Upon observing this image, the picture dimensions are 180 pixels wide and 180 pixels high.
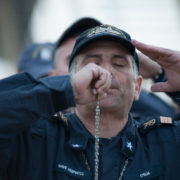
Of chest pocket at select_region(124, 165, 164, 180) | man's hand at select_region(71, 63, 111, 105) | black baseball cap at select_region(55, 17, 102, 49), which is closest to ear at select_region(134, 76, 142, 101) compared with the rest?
chest pocket at select_region(124, 165, 164, 180)

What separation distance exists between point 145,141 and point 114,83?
38 cm

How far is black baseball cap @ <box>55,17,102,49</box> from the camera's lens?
11.2 ft

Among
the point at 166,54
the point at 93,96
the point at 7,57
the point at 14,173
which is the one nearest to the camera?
the point at 93,96

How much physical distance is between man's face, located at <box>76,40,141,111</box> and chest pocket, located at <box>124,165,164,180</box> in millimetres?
378

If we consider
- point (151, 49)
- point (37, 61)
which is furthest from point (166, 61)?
point (37, 61)

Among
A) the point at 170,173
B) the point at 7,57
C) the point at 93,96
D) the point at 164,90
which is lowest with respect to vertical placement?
the point at 7,57

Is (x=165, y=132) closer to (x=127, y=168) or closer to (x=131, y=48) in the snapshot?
(x=127, y=168)

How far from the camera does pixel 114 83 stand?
2.28 meters

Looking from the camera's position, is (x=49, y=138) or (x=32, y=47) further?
(x=32, y=47)

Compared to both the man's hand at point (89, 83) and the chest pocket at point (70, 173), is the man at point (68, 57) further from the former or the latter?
the man's hand at point (89, 83)

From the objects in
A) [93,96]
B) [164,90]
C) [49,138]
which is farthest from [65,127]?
[164,90]

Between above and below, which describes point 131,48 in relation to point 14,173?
above

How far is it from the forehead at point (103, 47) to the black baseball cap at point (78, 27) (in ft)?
3.55

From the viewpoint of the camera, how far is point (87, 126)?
7.66 feet
